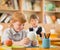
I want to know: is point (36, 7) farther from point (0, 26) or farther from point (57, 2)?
point (0, 26)

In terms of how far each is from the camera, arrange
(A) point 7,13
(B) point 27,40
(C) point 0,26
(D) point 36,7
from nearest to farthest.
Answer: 1. (B) point 27,40
2. (C) point 0,26
3. (A) point 7,13
4. (D) point 36,7

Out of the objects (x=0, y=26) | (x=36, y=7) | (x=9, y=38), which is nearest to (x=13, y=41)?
(x=9, y=38)

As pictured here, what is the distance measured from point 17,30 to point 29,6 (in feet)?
8.96

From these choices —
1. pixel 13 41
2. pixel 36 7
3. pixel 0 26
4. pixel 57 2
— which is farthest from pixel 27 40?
pixel 57 2

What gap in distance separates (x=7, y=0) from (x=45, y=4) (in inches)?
45.4

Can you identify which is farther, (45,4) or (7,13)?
(45,4)

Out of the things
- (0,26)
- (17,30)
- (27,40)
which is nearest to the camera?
(27,40)

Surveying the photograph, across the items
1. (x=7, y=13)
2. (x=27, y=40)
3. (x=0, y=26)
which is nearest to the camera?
(x=27, y=40)

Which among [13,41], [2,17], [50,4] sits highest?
[50,4]

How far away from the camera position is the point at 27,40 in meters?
2.32

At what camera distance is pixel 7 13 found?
4.90 metres

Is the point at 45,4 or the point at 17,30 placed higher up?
the point at 45,4

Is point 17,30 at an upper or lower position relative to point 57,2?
lower

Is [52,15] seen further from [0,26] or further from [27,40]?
[27,40]
